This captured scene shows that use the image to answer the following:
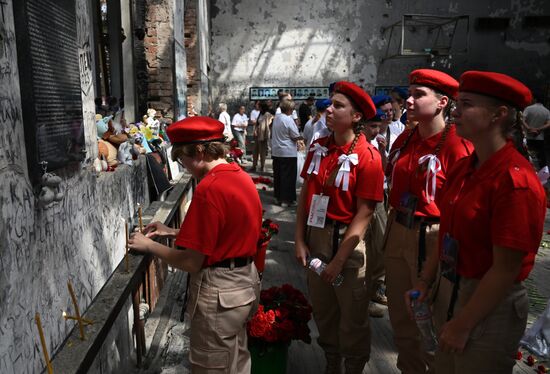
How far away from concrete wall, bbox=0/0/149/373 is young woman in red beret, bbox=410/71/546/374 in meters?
1.82

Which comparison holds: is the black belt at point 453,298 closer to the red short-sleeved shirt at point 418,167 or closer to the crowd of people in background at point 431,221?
the crowd of people in background at point 431,221

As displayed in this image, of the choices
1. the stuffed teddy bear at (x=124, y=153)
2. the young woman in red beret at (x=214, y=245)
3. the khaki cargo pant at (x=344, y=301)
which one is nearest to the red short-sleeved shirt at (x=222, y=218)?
the young woman in red beret at (x=214, y=245)

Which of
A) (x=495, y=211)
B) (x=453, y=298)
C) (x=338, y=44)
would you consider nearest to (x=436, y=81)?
(x=495, y=211)

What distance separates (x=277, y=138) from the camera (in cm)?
851

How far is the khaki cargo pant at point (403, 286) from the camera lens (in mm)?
2791

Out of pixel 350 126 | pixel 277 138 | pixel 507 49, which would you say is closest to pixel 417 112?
pixel 350 126

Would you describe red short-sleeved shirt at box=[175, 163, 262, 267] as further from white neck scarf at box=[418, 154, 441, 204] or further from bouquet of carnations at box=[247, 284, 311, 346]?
white neck scarf at box=[418, 154, 441, 204]

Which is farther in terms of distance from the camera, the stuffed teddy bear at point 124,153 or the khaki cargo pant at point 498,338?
the stuffed teddy bear at point 124,153

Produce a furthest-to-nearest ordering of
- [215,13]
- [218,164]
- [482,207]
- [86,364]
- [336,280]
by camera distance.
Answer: [215,13] < [336,280] < [218,164] < [86,364] < [482,207]

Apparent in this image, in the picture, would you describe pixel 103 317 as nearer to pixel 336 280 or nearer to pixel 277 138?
pixel 336 280

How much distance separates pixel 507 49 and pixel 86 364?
21.5 m

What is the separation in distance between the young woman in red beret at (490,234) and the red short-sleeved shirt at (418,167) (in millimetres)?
676

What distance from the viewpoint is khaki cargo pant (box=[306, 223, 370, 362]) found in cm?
295

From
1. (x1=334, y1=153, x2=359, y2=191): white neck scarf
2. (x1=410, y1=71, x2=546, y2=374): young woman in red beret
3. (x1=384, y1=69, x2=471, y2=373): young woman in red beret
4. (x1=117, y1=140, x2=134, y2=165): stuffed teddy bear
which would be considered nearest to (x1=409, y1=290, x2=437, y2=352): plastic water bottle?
(x1=410, y1=71, x2=546, y2=374): young woman in red beret
